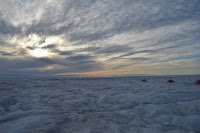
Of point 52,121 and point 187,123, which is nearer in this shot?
point 187,123

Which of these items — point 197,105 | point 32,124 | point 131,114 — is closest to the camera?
point 32,124

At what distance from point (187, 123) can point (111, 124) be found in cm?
221

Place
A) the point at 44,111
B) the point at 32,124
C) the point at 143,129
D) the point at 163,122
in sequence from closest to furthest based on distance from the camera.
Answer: the point at 143,129, the point at 32,124, the point at 163,122, the point at 44,111

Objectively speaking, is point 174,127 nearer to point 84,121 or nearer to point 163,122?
point 163,122

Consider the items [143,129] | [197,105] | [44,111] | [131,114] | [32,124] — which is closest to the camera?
[143,129]

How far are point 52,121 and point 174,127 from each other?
3.57m

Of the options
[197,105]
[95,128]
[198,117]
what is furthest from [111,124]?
[197,105]

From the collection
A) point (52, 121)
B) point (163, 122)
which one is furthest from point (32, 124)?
point (163, 122)

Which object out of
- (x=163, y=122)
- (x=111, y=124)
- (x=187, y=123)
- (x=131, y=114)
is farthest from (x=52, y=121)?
(x=187, y=123)

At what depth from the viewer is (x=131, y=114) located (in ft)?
13.7

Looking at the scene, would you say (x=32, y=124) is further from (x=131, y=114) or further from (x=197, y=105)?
(x=197, y=105)

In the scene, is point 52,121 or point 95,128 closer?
point 95,128

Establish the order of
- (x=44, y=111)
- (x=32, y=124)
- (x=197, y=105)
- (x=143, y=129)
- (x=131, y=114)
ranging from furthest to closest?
(x=197, y=105)
(x=44, y=111)
(x=131, y=114)
(x=32, y=124)
(x=143, y=129)

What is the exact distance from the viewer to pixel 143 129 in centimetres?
307
